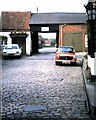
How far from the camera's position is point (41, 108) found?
8.52 meters

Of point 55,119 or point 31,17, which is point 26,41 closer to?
point 31,17

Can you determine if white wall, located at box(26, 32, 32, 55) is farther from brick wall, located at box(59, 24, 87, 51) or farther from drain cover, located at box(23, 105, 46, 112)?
drain cover, located at box(23, 105, 46, 112)

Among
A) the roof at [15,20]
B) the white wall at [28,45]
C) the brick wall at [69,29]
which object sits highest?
the roof at [15,20]

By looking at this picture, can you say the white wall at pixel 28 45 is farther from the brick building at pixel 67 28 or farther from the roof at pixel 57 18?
the roof at pixel 57 18

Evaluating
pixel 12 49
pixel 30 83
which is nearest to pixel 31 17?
pixel 12 49

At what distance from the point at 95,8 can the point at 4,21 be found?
3237 cm

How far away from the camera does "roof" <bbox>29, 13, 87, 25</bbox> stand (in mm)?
43875

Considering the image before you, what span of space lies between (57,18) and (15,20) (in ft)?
20.6

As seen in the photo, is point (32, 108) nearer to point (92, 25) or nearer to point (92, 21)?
point (92, 21)

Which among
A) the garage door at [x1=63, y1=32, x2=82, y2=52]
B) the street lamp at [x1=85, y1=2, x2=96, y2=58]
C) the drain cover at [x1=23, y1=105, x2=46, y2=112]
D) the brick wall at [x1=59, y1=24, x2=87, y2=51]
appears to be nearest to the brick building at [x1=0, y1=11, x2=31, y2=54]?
the brick wall at [x1=59, y1=24, x2=87, y2=51]

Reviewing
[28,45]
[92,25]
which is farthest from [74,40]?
[92,25]

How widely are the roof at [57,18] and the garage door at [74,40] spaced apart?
6.37 feet

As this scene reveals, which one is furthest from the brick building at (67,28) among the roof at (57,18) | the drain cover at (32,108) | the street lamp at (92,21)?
the drain cover at (32,108)

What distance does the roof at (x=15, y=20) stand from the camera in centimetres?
4275
